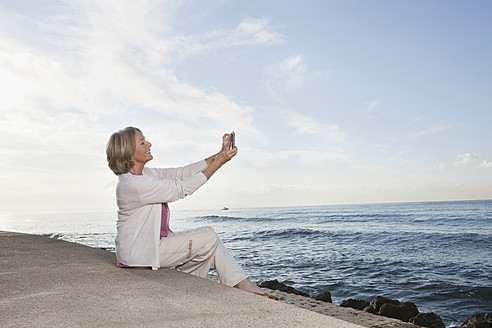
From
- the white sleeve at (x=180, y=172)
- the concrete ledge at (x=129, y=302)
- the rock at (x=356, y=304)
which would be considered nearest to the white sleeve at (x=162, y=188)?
the concrete ledge at (x=129, y=302)

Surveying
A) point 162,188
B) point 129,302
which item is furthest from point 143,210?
point 129,302

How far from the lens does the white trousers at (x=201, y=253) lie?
10.9 feet

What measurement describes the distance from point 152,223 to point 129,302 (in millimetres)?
918

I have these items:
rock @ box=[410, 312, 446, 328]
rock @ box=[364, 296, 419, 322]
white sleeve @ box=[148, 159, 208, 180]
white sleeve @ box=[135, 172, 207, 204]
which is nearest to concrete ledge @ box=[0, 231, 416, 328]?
white sleeve @ box=[135, 172, 207, 204]

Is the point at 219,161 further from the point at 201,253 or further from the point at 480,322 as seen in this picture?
the point at 480,322

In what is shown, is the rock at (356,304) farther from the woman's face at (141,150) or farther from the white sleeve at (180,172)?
the woman's face at (141,150)

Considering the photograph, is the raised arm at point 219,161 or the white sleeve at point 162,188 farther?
the raised arm at point 219,161

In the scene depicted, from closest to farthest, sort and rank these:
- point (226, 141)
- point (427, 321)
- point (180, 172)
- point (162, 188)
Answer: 1. point (162, 188)
2. point (226, 141)
3. point (180, 172)
4. point (427, 321)

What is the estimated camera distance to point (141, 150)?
344 cm

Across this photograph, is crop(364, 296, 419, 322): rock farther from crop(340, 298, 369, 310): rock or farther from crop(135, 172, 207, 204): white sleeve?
crop(135, 172, 207, 204): white sleeve

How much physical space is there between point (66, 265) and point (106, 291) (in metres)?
1.40

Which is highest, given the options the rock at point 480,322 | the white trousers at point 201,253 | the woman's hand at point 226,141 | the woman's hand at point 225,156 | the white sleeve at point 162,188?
the woman's hand at point 226,141

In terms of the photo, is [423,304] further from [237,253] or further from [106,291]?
[237,253]

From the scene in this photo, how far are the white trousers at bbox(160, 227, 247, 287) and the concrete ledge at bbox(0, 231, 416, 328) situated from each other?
0.17m
